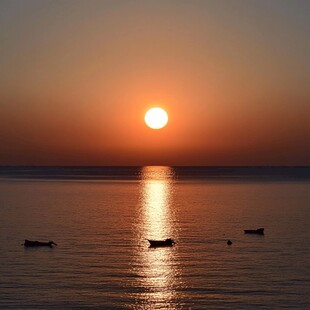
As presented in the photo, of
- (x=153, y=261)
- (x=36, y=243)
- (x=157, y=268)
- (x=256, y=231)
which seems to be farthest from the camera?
(x=256, y=231)

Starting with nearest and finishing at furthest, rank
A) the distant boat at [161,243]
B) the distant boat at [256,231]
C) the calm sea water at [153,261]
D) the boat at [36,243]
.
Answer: the calm sea water at [153,261] → the boat at [36,243] → the distant boat at [161,243] → the distant boat at [256,231]

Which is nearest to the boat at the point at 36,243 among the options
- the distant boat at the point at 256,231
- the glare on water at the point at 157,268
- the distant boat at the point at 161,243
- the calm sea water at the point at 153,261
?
the calm sea water at the point at 153,261

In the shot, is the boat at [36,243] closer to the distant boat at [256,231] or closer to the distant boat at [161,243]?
the distant boat at [161,243]

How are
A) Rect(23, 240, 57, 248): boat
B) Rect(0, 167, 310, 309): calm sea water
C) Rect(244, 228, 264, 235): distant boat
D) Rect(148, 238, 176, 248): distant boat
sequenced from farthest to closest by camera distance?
Rect(244, 228, 264, 235): distant boat, Rect(148, 238, 176, 248): distant boat, Rect(23, 240, 57, 248): boat, Rect(0, 167, 310, 309): calm sea water

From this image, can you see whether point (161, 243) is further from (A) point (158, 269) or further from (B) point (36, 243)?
(B) point (36, 243)

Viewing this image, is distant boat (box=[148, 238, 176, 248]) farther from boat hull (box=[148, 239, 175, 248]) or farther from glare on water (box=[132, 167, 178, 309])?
glare on water (box=[132, 167, 178, 309])

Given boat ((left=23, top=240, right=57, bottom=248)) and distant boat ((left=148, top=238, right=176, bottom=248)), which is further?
distant boat ((left=148, top=238, right=176, bottom=248))

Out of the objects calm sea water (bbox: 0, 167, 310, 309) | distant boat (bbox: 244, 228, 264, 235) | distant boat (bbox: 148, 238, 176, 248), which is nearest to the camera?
calm sea water (bbox: 0, 167, 310, 309)

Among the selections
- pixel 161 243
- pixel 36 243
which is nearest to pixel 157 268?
pixel 161 243

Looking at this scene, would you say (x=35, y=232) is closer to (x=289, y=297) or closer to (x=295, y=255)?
(x=295, y=255)

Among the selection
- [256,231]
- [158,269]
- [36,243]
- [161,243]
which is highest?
[256,231]

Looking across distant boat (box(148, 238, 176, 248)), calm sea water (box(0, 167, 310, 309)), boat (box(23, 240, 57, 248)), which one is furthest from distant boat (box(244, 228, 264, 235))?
boat (box(23, 240, 57, 248))

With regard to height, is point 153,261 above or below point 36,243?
below

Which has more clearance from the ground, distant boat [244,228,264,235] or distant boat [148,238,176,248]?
distant boat [244,228,264,235]
